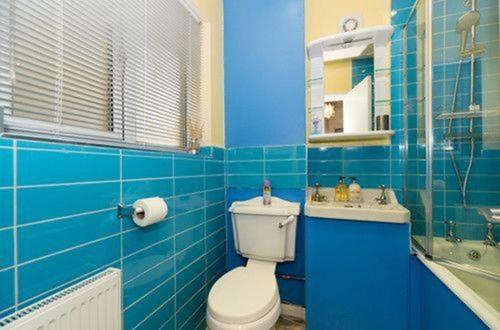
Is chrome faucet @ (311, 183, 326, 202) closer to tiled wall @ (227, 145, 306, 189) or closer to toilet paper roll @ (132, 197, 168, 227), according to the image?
tiled wall @ (227, 145, 306, 189)

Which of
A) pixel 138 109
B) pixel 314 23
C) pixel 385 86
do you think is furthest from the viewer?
pixel 314 23

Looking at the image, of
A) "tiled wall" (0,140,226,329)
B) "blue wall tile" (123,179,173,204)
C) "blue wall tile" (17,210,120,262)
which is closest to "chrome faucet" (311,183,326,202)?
"tiled wall" (0,140,226,329)

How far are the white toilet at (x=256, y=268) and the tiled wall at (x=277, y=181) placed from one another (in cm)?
9

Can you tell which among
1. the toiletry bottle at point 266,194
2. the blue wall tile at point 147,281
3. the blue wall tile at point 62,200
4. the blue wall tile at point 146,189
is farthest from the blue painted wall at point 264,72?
the blue wall tile at point 62,200

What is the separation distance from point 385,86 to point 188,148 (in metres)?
1.39

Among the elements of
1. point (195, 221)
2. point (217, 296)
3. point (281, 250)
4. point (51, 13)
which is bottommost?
point (217, 296)

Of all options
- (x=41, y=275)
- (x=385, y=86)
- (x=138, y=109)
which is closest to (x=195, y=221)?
(x=138, y=109)

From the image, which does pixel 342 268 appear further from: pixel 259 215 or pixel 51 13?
pixel 51 13

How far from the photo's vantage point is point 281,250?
1.56m

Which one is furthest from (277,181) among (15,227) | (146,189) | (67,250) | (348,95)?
(15,227)

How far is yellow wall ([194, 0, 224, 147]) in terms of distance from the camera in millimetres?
1730

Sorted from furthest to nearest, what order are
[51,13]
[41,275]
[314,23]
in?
[314,23], [51,13], [41,275]

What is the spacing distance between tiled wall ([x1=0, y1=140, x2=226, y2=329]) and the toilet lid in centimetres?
25

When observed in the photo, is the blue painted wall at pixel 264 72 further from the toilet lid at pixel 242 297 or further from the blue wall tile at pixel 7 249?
the blue wall tile at pixel 7 249
